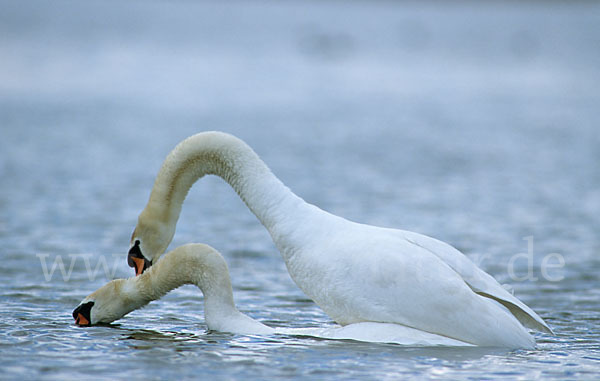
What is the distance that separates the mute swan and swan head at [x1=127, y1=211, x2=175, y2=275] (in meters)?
0.01

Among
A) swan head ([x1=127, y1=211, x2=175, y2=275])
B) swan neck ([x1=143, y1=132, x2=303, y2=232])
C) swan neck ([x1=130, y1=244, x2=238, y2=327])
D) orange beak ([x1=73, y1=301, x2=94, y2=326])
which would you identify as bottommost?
orange beak ([x1=73, y1=301, x2=94, y2=326])

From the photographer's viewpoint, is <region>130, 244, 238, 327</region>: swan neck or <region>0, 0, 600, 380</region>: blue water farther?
<region>130, 244, 238, 327</region>: swan neck

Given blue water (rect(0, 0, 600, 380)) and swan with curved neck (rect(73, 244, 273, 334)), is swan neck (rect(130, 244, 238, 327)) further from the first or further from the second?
blue water (rect(0, 0, 600, 380))

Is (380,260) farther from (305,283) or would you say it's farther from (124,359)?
(124,359)

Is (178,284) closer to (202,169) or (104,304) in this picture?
(104,304)

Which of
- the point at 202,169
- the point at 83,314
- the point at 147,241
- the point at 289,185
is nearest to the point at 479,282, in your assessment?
the point at 202,169

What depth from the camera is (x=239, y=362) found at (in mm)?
7211

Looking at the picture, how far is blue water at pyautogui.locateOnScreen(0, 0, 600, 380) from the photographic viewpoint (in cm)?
748

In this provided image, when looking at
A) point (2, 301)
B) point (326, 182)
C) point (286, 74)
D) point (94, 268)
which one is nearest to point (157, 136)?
point (326, 182)

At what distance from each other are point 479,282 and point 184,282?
2274 millimetres

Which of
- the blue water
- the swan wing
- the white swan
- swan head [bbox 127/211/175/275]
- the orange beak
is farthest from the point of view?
swan head [bbox 127/211/175/275]

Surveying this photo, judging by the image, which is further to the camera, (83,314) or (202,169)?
(202,169)

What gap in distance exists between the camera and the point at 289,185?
17000 mm

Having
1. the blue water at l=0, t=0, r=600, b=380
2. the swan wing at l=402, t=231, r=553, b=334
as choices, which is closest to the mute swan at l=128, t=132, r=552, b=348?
the swan wing at l=402, t=231, r=553, b=334
